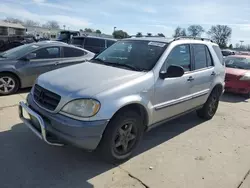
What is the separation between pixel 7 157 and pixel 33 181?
0.74 meters

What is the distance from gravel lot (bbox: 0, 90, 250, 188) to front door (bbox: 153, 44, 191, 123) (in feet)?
1.93

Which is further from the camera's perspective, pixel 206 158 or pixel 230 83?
pixel 230 83

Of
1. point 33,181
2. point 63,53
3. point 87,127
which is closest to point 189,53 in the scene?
point 87,127

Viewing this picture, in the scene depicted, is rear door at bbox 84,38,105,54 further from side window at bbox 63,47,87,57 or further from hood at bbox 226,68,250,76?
hood at bbox 226,68,250,76

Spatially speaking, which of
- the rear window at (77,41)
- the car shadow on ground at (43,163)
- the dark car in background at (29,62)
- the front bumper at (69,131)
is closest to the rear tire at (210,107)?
the car shadow on ground at (43,163)

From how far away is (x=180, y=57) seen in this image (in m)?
4.17

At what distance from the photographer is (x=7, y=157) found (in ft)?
11.0

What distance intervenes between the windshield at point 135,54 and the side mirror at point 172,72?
8.6 inches

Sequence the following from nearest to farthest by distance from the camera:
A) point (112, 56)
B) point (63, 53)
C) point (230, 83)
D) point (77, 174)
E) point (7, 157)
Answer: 1. point (77, 174)
2. point (7, 157)
3. point (112, 56)
4. point (63, 53)
5. point (230, 83)

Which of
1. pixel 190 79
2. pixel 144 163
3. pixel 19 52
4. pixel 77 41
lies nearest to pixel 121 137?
pixel 144 163

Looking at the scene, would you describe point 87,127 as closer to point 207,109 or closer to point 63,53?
point 207,109

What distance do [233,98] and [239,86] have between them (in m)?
0.49

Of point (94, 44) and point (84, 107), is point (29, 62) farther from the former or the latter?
point (94, 44)

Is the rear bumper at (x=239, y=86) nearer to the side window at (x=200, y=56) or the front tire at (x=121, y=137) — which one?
the side window at (x=200, y=56)
